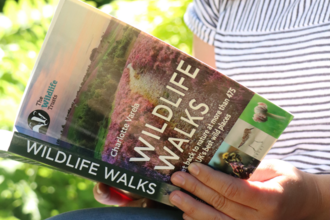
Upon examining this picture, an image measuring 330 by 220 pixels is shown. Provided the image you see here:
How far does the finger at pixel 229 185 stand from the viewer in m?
0.47

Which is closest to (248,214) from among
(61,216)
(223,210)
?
(223,210)

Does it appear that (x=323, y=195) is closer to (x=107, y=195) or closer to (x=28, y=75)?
(x=107, y=195)

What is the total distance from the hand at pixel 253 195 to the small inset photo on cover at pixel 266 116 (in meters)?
0.09

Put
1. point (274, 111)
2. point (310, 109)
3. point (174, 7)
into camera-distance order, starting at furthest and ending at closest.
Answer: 1. point (174, 7)
2. point (310, 109)
3. point (274, 111)

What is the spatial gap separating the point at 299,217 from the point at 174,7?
94 cm

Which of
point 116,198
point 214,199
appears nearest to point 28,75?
point 116,198

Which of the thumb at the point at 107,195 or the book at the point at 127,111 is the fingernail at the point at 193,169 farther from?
the thumb at the point at 107,195

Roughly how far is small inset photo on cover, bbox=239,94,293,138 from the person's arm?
1.16ft

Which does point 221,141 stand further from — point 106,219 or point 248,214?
point 106,219

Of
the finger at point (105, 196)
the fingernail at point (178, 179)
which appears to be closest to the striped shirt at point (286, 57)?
the fingernail at point (178, 179)

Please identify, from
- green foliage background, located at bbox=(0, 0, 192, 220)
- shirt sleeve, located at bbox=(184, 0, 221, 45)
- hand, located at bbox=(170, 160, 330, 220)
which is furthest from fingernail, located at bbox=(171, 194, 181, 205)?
green foliage background, located at bbox=(0, 0, 192, 220)

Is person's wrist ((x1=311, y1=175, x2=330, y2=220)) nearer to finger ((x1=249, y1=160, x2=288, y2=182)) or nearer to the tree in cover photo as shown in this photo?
finger ((x1=249, y1=160, x2=288, y2=182))

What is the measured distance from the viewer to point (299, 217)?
1.70 ft

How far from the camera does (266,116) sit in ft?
1.52
